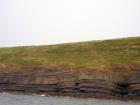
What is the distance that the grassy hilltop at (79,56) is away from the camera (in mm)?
46562

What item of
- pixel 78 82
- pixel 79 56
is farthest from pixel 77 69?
pixel 79 56

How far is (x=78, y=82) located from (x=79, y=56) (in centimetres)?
929

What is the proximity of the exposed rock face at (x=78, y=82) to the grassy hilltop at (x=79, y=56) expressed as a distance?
229 centimetres

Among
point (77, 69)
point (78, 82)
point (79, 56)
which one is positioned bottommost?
point (78, 82)

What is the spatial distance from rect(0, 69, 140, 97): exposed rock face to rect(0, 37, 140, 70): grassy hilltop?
229 centimetres

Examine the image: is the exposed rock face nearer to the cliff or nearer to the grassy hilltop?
the cliff

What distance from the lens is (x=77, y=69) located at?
45.7m

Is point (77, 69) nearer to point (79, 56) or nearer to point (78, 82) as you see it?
point (78, 82)

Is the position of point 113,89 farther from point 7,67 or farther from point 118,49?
point 7,67

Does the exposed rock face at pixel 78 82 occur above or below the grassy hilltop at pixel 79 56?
below

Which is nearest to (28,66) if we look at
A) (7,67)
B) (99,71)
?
(7,67)

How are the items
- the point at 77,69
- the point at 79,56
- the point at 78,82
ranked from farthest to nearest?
the point at 79,56
the point at 77,69
the point at 78,82

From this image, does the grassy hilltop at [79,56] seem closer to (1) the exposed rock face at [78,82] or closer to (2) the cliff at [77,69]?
(2) the cliff at [77,69]

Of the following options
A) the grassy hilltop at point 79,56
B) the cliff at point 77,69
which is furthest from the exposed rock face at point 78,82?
the grassy hilltop at point 79,56
